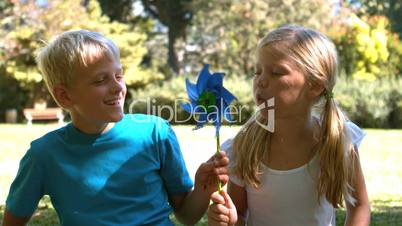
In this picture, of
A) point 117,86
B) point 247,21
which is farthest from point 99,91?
point 247,21

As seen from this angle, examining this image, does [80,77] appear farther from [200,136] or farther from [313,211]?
[200,136]

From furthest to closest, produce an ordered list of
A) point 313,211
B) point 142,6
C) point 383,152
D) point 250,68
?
1. point 142,6
2. point 250,68
3. point 383,152
4. point 313,211

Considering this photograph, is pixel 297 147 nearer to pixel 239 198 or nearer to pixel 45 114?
pixel 239 198

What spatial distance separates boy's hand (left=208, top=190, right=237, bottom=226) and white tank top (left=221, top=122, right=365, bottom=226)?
0.40 m

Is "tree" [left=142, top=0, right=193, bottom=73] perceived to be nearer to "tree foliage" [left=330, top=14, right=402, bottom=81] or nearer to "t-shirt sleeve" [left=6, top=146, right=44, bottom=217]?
"tree foliage" [left=330, top=14, right=402, bottom=81]

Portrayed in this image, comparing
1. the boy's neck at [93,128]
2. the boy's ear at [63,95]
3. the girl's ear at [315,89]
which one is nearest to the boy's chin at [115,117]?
the boy's neck at [93,128]

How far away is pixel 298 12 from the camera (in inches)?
849

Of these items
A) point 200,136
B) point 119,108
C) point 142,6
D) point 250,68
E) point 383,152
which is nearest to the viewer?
point 119,108

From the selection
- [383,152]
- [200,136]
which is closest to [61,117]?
[200,136]

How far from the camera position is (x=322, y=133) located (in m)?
2.52

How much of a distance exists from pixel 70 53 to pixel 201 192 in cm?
77

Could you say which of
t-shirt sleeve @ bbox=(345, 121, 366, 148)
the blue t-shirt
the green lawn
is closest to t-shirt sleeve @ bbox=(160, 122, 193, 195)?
the blue t-shirt

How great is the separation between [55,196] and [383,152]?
815 cm

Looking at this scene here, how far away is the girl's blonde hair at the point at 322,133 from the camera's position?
2432mm
